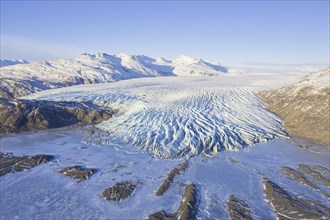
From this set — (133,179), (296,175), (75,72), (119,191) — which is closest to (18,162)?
(133,179)

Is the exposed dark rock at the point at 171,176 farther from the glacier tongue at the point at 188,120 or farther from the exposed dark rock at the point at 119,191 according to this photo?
the glacier tongue at the point at 188,120

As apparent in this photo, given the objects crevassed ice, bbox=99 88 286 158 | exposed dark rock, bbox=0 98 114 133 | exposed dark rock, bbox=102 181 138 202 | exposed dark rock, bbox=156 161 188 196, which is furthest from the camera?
exposed dark rock, bbox=0 98 114 133

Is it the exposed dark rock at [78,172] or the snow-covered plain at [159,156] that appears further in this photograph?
the exposed dark rock at [78,172]

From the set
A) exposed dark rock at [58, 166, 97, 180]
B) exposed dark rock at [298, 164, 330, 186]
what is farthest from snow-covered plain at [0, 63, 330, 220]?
exposed dark rock at [298, 164, 330, 186]

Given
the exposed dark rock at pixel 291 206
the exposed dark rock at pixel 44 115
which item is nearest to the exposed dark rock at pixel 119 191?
the exposed dark rock at pixel 291 206

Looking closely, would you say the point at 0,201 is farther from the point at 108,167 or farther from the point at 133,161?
the point at 133,161

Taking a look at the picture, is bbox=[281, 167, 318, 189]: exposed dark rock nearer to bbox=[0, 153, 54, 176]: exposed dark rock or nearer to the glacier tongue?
the glacier tongue

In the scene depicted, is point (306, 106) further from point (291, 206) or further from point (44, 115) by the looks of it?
point (44, 115)
